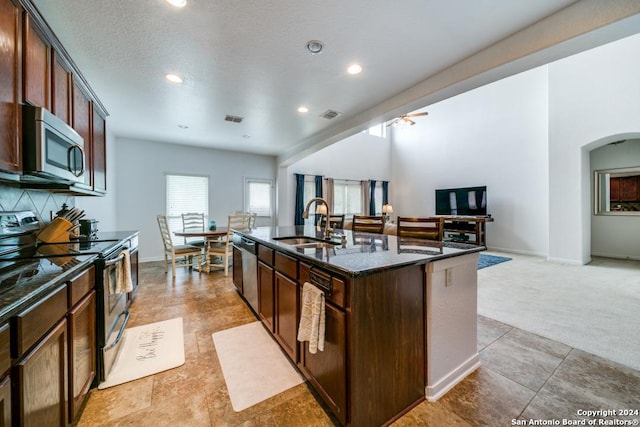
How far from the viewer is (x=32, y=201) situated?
222 cm

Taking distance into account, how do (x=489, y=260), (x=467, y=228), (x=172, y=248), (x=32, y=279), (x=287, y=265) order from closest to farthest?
1. (x=32, y=279)
2. (x=287, y=265)
3. (x=172, y=248)
4. (x=489, y=260)
5. (x=467, y=228)

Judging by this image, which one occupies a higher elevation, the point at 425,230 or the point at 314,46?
the point at 314,46

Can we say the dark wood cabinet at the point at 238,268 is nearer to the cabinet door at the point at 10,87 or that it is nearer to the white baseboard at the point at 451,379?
the cabinet door at the point at 10,87

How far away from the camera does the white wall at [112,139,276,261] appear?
5062 mm

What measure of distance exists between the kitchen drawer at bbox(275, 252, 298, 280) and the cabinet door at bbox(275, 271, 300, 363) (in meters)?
0.04

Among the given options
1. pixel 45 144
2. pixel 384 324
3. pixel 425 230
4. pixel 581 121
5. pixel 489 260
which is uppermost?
pixel 581 121

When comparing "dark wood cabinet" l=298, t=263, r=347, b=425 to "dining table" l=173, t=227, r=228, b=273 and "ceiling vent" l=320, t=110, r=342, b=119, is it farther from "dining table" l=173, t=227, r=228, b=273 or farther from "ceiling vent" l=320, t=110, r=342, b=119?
"dining table" l=173, t=227, r=228, b=273

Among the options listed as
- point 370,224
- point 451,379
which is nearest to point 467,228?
point 370,224

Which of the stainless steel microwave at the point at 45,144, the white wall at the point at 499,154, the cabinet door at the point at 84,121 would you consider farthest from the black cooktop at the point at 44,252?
the white wall at the point at 499,154

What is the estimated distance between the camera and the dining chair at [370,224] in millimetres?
3176

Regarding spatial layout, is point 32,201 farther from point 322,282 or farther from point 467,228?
point 467,228

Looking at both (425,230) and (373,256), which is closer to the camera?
(373,256)

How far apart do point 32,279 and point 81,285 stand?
323 millimetres

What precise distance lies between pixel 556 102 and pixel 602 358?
5.46 m
